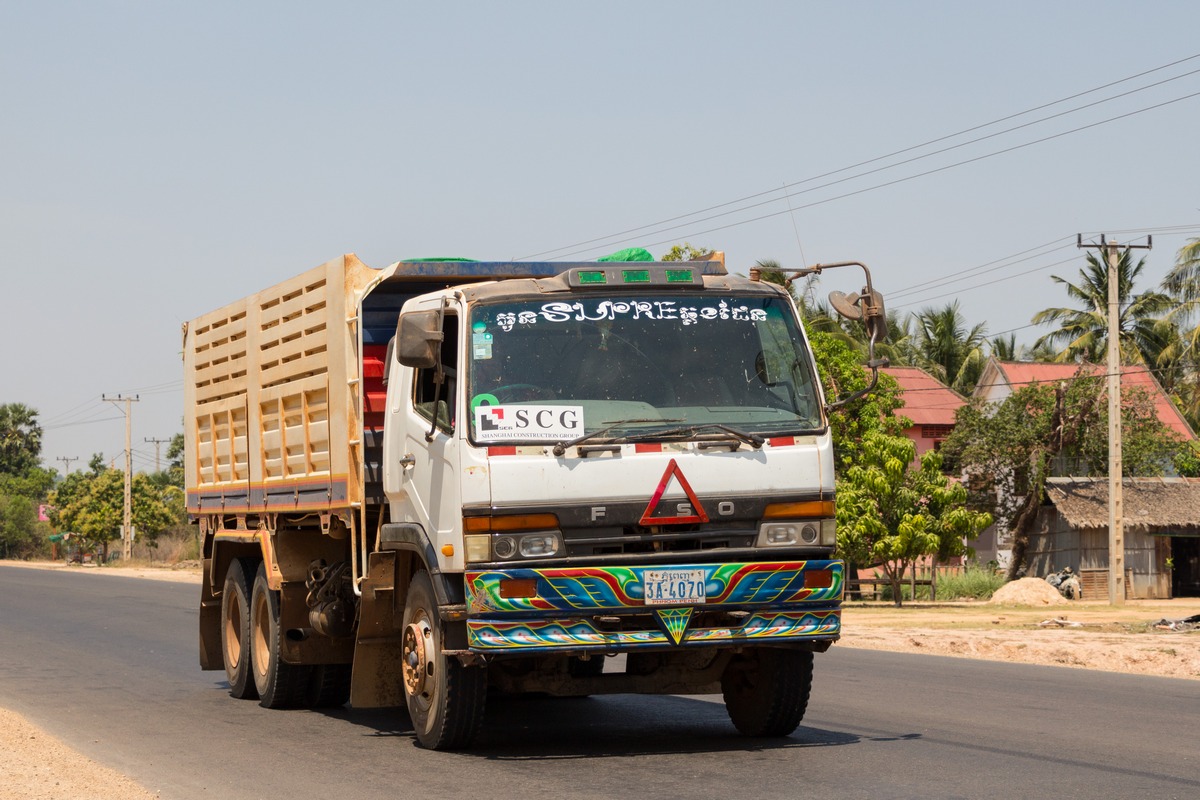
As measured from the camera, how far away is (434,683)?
880cm

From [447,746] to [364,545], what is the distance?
166 cm

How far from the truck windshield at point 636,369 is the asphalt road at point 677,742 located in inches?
71.2

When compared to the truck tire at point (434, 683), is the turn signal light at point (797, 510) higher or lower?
higher

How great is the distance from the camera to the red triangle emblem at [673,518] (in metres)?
8.12

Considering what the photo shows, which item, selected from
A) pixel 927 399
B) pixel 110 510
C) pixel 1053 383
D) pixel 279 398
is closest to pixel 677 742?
pixel 279 398

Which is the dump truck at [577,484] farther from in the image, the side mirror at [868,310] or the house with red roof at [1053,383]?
the house with red roof at [1053,383]

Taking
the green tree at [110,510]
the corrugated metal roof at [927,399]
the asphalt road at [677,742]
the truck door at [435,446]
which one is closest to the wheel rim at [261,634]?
the asphalt road at [677,742]

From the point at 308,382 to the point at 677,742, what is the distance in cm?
353

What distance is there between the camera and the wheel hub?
890 cm

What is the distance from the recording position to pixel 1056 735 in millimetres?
9695

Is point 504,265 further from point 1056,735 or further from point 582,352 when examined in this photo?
point 1056,735

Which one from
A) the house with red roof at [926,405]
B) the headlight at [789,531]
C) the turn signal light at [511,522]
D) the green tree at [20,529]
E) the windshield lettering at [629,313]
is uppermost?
the house with red roof at [926,405]

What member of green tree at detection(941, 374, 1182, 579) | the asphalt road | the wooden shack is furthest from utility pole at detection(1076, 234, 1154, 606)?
the asphalt road

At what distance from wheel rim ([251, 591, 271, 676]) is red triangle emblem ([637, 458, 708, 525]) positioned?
188 inches
